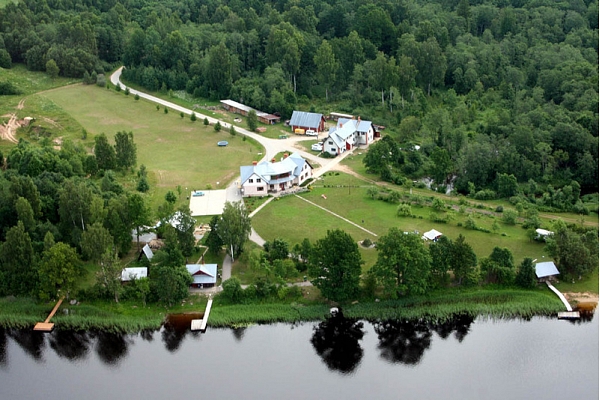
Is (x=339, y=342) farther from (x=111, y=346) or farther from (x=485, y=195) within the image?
(x=485, y=195)

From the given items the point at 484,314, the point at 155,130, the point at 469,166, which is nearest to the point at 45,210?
the point at 155,130

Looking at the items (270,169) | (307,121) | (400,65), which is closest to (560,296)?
(270,169)

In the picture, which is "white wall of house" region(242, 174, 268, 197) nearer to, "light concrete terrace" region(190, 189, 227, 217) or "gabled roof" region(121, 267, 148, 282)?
"light concrete terrace" region(190, 189, 227, 217)

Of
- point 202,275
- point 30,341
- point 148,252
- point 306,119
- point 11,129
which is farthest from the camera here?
point 306,119

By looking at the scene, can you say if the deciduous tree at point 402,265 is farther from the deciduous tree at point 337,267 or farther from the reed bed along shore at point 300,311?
the deciduous tree at point 337,267

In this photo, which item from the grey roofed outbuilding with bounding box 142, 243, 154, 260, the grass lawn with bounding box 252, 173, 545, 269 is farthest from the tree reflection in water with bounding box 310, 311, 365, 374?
the grey roofed outbuilding with bounding box 142, 243, 154, 260

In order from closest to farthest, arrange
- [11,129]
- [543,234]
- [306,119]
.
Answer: [543,234] < [11,129] < [306,119]

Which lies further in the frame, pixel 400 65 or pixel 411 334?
pixel 400 65

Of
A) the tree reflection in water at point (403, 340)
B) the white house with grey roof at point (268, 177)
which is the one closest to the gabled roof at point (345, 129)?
the white house with grey roof at point (268, 177)
